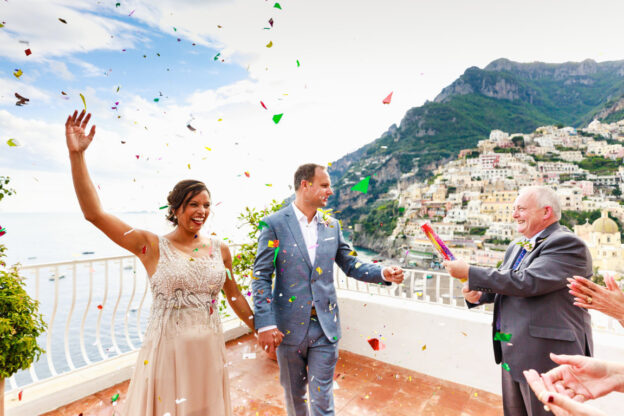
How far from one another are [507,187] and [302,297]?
2717cm

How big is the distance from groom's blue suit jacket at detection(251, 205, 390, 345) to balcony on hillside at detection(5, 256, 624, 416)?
43.6 inches

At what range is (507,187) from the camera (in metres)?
24.6

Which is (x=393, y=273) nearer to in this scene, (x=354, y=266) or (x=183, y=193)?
(x=354, y=266)

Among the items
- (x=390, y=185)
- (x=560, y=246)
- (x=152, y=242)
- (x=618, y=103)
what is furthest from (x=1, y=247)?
(x=618, y=103)

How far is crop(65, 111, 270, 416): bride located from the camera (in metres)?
1.43

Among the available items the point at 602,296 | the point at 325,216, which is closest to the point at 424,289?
the point at 325,216

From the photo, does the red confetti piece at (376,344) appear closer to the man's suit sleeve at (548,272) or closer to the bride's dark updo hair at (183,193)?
the man's suit sleeve at (548,272)

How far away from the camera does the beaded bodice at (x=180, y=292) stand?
155 cm

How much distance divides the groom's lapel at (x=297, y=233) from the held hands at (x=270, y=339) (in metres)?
0.40

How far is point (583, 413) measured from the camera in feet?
2.35

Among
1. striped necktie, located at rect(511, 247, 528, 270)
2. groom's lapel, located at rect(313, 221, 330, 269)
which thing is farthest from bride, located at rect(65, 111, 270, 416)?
striped necktie, located at rect(511, 247, 528, 270)

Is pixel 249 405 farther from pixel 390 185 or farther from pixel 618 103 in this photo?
pixel 618 103

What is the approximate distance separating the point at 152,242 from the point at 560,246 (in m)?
2.09

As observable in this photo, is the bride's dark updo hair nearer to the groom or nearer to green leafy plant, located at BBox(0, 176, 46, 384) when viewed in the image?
the groom
